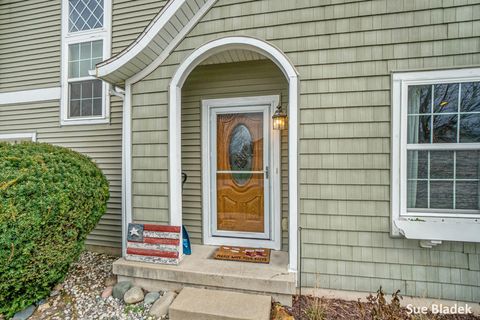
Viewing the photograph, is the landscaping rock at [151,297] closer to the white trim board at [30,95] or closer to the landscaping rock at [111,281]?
the landscaping rock at [111,281]

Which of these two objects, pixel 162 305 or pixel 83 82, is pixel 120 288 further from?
pixel 83 82

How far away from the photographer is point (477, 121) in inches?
96.5

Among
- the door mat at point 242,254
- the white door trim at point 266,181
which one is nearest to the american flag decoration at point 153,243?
the door mat at point 242,254

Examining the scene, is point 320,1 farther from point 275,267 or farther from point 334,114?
point 275,267

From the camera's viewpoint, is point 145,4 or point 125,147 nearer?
point 125,147

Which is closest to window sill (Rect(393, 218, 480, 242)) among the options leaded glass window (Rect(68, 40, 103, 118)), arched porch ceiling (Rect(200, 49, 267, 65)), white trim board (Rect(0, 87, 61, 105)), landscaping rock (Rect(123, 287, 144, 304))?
arched porch ceiling (Rect(200, 49, 267, 65))

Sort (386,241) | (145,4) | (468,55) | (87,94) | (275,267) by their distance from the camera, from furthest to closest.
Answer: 1. (87,94)
2. (145,4)
3. (275,267)
4. (386,241)
5. (468,55)

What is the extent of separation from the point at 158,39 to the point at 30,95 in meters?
3.50

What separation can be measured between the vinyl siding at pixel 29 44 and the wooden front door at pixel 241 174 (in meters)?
3.46

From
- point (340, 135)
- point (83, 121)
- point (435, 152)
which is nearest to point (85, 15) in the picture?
point (83, 121)

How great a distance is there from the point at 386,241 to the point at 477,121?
1483mm

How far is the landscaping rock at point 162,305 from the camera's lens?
8.43ft

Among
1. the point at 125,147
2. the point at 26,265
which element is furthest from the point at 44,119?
the point at 26,265

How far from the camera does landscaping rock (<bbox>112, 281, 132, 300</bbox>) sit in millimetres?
2846
